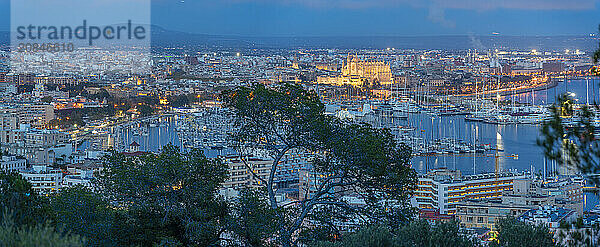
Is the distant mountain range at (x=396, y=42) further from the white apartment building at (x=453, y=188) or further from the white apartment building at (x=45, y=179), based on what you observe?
the white apartment building at (x=453, y=188)

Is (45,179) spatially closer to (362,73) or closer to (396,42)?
(362,73)

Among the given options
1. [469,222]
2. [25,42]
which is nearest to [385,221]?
[469,222]

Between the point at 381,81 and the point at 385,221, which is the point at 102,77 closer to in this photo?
the point at 381,81

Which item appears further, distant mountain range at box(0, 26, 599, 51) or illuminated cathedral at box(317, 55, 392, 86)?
illuminated cathedral at box(317, 55, 392, 86)

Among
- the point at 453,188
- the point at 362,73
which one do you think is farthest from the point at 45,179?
the point at 362,73

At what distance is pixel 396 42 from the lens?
3419cm

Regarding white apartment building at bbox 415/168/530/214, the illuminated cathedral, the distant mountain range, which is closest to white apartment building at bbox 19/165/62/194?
white apartment building at bbox 415/168/530/214

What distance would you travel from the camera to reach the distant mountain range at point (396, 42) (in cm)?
2808

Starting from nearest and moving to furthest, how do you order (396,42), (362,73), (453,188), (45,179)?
(453,188) < (45,179) < (362,73) < (396,42)

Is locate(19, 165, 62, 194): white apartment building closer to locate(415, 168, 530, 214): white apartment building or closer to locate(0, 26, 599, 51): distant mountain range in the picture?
locate(415, 168, 530, 214): white apartment building

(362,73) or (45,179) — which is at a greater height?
(362,73)

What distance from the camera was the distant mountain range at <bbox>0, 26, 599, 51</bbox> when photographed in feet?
92.1

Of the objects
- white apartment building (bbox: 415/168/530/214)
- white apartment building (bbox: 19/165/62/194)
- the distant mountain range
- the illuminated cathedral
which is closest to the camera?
white apartment building (bbox: 415/168/530/214)

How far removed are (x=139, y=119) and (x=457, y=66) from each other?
60.4 ft
